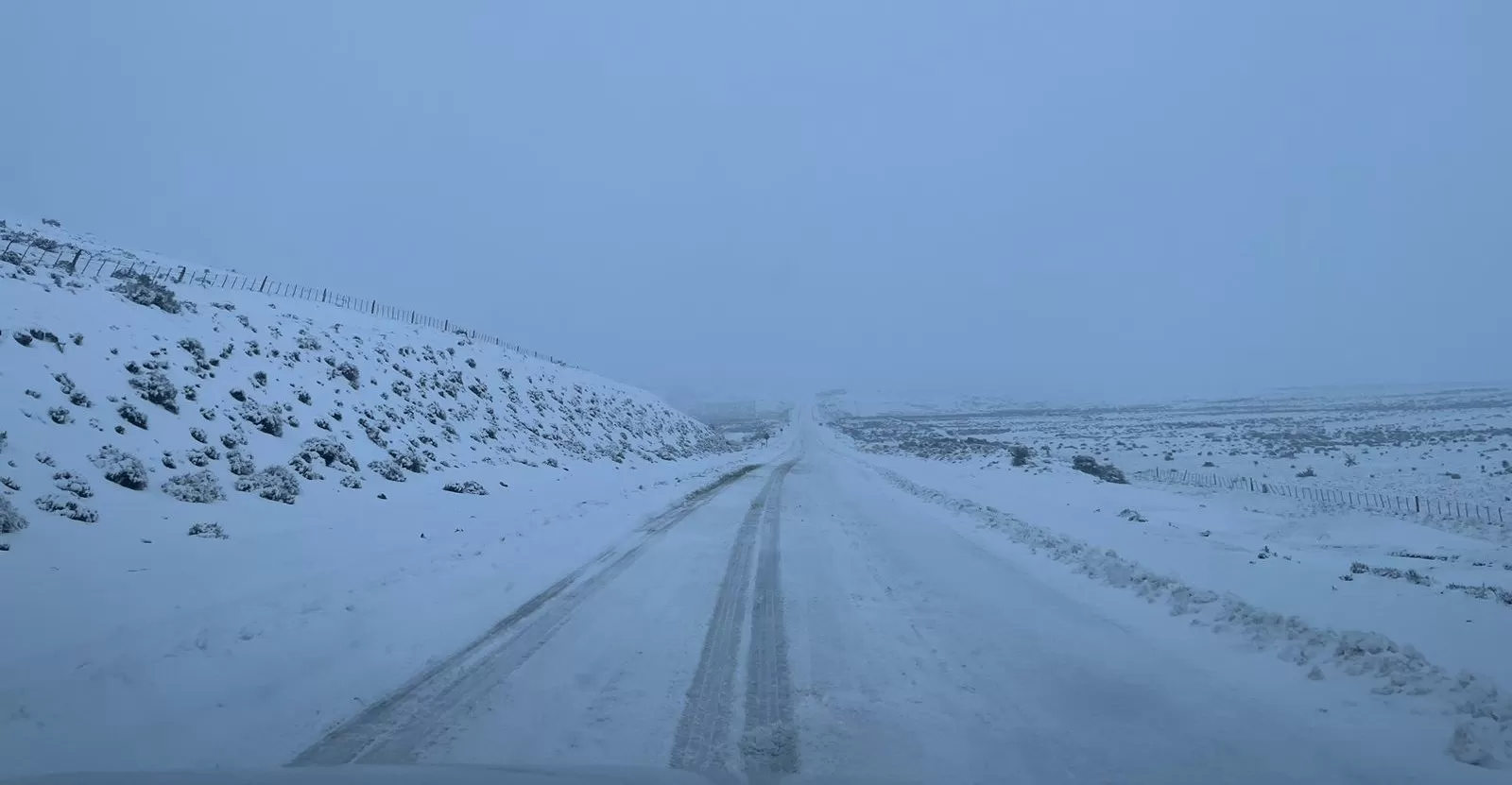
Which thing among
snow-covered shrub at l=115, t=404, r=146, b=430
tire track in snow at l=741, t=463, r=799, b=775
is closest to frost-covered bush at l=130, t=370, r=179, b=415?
snow-covered shrub at l=115, t=404, r=146, b=430

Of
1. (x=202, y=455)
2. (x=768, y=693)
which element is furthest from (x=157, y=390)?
(x=768, y=693)

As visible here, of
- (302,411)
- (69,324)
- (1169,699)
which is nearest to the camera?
(1169,699)

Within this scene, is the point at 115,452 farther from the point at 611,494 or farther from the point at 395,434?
the point at 611,494

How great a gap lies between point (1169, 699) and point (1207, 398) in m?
155

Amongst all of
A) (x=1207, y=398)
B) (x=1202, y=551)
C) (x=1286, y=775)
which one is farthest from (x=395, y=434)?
(x=1207, y=398)

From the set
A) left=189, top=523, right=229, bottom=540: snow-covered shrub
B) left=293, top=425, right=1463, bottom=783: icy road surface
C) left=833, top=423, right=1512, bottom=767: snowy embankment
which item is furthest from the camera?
left=189, top=523, right=229, bottom=540: snow-covered shrub

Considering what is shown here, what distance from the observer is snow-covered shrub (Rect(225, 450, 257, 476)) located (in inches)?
547

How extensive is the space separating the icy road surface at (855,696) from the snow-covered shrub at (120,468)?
7.13m

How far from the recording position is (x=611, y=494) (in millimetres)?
21594

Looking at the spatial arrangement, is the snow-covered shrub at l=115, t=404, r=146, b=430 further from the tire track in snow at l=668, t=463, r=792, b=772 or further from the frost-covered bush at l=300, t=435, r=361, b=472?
the tire track in snow at l=668, t=463, r=792, b=772

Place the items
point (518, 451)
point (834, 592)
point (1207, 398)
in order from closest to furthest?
point (834, 592) → point (518, 451) → point (1207, 398)

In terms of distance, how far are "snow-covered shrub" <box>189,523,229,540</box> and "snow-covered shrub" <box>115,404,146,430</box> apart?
3.80 m

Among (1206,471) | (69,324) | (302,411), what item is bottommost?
(1206,471)

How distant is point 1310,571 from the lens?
10297 mm
